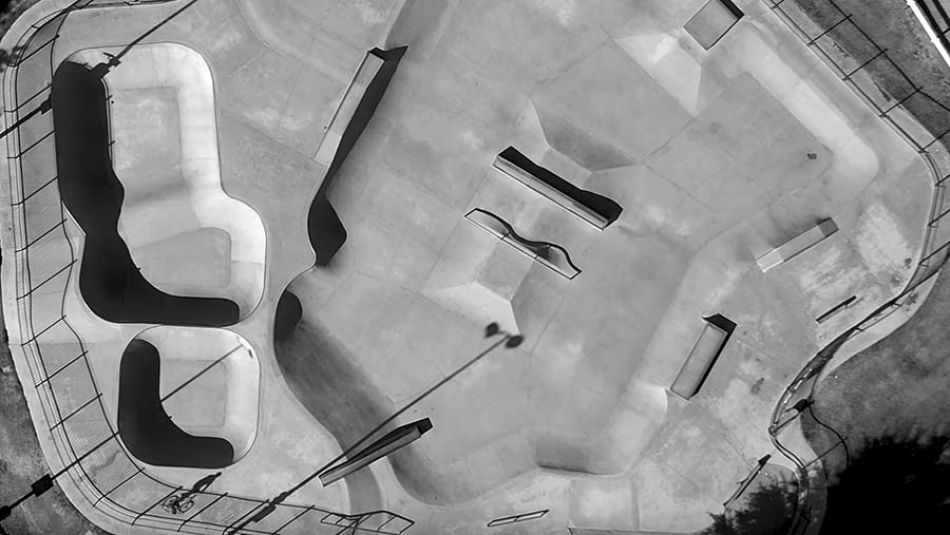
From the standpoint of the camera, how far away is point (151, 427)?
61.2 ft

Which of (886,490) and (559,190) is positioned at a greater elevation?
(559,190)

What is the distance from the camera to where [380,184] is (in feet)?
A: 60.1

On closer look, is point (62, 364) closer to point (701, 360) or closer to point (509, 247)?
point (509, 247)

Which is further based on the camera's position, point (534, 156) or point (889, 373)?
point (534, 156)

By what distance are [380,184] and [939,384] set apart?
17.3 metres

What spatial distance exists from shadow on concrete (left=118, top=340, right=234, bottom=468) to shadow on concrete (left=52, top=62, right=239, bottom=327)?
4.39 ft

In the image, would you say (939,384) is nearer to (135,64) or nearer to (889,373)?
(889,373)

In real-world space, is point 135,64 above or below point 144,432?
above

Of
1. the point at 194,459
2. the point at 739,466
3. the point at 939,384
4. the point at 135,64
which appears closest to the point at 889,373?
the point at 939,384

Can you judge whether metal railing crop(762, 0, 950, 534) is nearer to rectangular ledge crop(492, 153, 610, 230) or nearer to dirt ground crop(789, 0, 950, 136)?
dirt ground crop(789, 0, 950, 136)

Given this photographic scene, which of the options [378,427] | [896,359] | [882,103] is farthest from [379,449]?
[882,103]

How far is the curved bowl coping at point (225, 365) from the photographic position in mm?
18219

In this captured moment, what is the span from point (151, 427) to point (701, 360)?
1695cm

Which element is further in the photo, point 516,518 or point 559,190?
point 559,190
